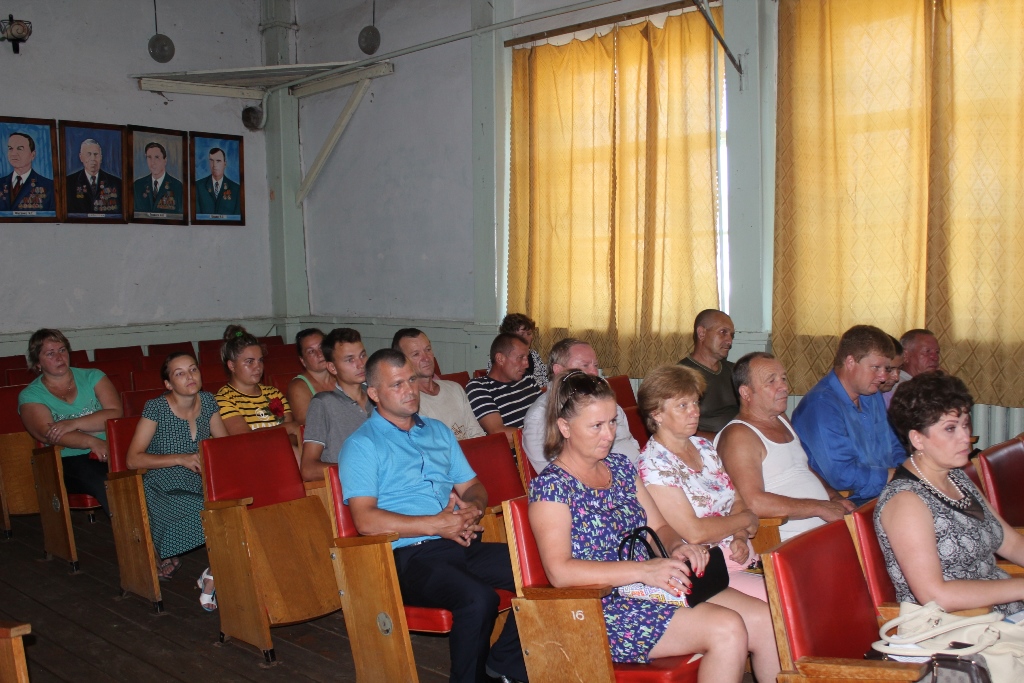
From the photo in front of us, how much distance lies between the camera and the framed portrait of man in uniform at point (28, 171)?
24.7 ft

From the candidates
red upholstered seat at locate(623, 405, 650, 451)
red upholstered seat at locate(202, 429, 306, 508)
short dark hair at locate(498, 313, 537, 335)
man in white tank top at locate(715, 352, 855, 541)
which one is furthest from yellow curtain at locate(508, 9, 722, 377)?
red upholstered seat at locate(202, 429, 306, 508)

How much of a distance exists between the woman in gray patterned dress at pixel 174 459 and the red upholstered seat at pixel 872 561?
2.76 metres

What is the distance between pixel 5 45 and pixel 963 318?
778cm

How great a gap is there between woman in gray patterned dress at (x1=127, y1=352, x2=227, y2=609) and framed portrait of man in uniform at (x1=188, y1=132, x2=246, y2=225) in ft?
17.1

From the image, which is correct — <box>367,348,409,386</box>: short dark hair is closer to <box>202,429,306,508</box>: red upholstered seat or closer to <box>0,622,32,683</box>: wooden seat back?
<box>202,429,306,508</box>: red upholstered seat

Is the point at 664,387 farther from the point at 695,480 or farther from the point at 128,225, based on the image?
the point at 128,225

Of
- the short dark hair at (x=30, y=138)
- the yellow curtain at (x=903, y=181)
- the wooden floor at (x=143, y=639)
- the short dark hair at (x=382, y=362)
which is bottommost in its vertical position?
the wooden floor at (x=143, y=639)

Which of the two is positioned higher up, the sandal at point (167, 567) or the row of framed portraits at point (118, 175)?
the row of framed portraits at point (118, 175)

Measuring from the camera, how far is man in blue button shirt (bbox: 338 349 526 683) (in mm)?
2713

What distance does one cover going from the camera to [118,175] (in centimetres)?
825

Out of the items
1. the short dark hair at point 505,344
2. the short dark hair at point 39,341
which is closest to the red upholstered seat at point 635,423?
the short dark hair at point 505,344

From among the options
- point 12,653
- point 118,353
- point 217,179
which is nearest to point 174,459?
point 12,653

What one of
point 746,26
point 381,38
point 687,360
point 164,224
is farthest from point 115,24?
point 687,360

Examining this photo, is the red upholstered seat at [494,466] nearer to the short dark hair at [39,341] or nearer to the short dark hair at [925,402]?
the short dark hair at [925,402]
